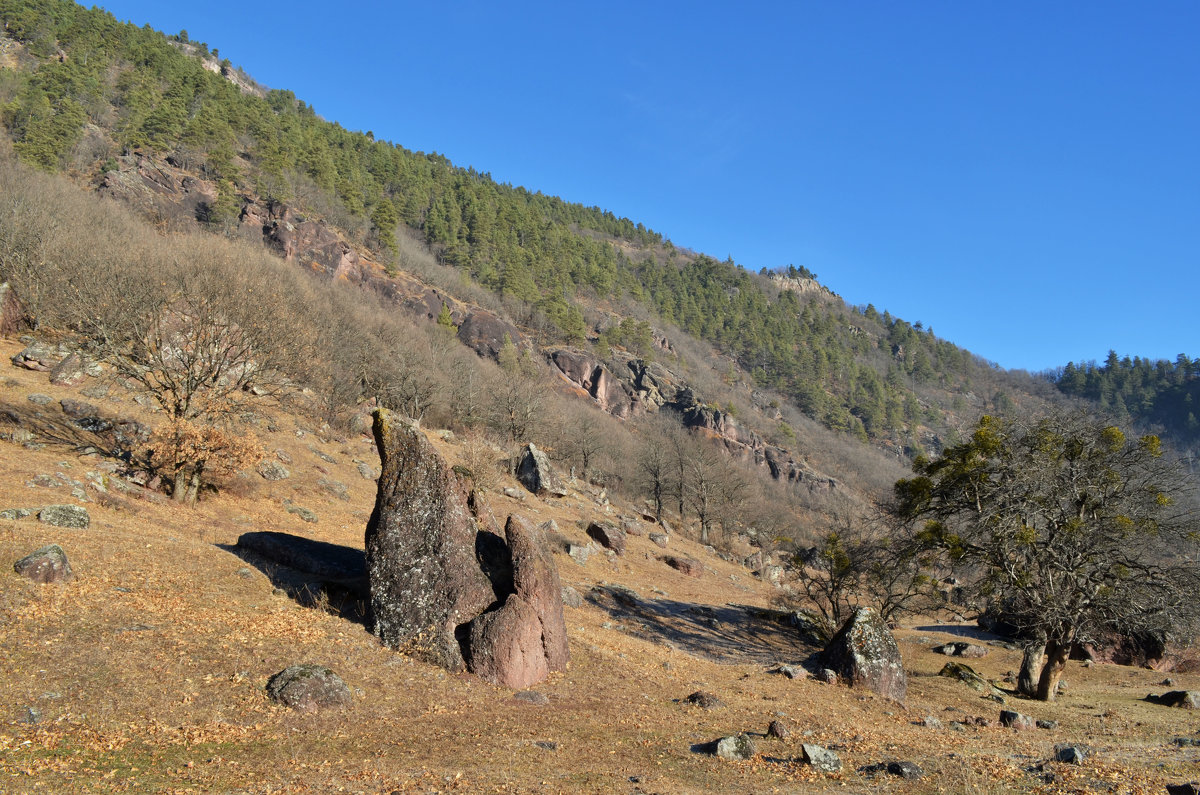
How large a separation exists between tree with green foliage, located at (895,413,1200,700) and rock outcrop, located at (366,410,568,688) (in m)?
14.4

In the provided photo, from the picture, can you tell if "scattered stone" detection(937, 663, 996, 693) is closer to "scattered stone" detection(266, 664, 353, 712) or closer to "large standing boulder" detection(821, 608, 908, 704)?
"large standing boulder" detection(821, 608, 908, 704)

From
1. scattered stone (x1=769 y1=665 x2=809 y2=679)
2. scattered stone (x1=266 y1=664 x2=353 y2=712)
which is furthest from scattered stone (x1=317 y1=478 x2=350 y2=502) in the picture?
scattered stone (x1=769 y1=665 x2=809 y2=679)

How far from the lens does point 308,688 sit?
10.9 meters

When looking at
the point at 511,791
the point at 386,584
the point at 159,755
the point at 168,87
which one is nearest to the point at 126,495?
the point at 386,584

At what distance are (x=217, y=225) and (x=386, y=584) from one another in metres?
83.5

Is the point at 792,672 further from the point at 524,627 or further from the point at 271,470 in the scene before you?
the point at 271,470

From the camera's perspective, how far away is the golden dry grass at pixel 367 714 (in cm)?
870

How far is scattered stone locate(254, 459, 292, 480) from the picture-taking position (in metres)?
30.6

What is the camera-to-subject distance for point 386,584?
14.3 m

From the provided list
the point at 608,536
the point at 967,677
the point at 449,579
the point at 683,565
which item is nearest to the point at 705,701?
the point at 449,579

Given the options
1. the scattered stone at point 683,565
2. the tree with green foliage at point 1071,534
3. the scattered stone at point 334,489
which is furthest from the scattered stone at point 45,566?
the scattered stone at point 683,565

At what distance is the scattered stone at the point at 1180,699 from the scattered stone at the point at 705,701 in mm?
14948

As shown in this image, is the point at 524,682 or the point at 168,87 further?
the point at 168,87

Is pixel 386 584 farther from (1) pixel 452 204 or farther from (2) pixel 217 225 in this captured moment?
(1) pixel 452 204
